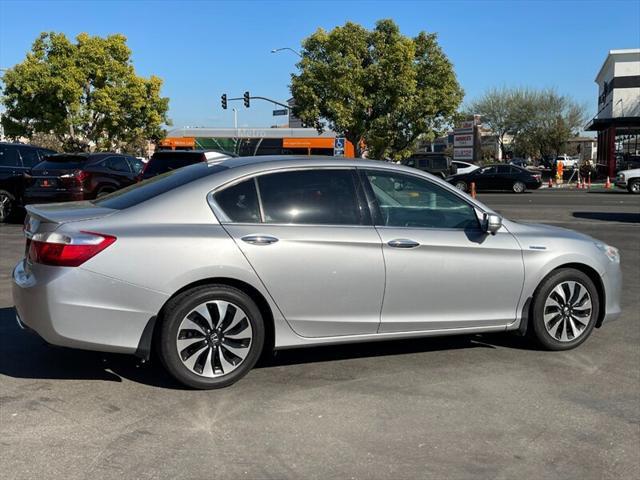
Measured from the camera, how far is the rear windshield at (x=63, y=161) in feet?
43.6

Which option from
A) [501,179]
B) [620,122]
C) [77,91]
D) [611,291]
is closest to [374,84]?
[501,179]

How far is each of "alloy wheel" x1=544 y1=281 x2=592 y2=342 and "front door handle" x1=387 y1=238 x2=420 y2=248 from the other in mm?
1332

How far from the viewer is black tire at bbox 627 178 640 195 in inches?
1113

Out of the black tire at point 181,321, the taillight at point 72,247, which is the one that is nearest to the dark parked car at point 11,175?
the taillight at point 72,247

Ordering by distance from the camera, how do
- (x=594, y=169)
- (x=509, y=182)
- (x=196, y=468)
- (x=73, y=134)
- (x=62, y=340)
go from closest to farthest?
1. (x=196, y=468)
2. (x=62, y=340)
3. (x=509, y=182)
4. (x=73, y=134)
5. (x=594, y=169)

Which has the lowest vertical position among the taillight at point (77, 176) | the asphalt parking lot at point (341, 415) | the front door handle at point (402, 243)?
the asphalt parking lot at point (341, 415)

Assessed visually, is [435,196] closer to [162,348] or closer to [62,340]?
[162,348]

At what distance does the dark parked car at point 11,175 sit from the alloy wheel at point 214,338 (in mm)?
11057

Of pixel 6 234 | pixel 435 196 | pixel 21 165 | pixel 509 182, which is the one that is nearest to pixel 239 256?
pixel 435 196

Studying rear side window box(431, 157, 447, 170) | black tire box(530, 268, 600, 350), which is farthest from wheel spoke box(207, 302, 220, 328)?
rear side window box(431, 157, 447, 170)

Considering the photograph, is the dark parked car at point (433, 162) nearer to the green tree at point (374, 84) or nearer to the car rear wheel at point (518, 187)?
the green tree at point (374, 84)

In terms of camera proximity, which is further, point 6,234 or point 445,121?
point 445,121

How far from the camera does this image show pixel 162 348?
412cm

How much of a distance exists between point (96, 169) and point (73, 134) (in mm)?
23661
